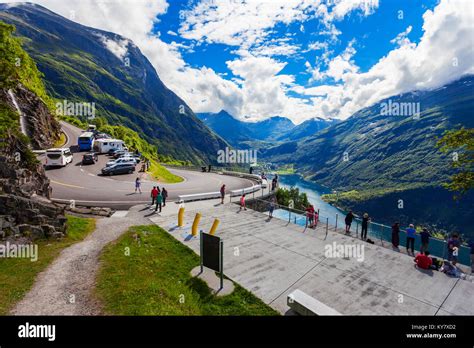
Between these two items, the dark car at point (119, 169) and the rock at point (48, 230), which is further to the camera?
the dark car at point (119, 169)

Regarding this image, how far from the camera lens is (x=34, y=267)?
11.2 meters

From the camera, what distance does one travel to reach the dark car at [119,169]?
36.1 metres

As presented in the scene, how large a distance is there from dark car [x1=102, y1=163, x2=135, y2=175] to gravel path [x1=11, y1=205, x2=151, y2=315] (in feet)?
75.1

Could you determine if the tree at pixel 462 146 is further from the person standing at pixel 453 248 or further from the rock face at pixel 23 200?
the rock face at pixel 23 200

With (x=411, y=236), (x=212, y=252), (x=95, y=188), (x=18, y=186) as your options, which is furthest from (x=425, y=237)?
(x=95, y=188)

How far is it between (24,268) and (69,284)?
257 centimetres

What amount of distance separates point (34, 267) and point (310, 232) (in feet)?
53.1

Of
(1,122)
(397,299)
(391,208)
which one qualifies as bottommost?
(391,208)

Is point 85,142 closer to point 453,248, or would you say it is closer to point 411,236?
point 411,236

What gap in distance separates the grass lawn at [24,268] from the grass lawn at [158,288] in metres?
2.37

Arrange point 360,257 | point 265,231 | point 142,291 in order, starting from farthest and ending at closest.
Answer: point 265,231, point 360,257, point 142,291

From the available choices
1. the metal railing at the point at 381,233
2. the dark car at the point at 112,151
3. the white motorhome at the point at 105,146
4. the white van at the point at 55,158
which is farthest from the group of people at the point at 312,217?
the white motorhome at the point at 105,146
